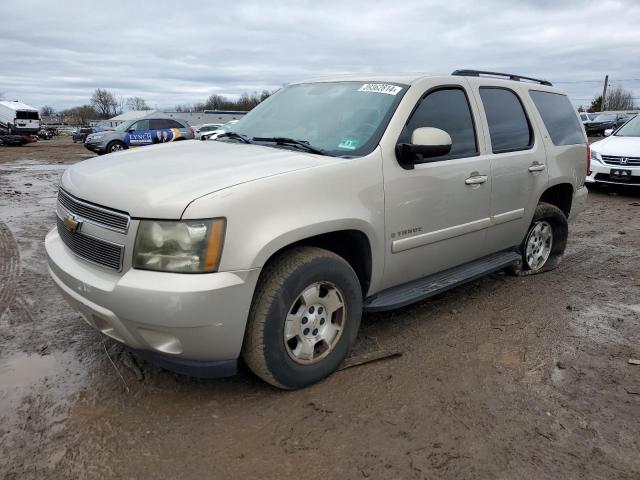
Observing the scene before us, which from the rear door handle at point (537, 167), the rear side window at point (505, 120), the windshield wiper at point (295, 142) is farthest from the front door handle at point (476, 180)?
the windshield wiper at point (295, 142)

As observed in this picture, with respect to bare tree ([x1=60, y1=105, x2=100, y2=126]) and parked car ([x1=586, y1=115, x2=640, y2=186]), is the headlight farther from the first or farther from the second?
bare tree ([x1=60, y1=105, x2=100, y2=126])

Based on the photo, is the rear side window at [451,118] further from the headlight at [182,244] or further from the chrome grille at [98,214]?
the chrome grille at [98,214]

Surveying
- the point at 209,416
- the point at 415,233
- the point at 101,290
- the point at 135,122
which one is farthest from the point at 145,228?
the point at 135,122

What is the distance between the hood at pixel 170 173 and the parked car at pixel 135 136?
1749 cm

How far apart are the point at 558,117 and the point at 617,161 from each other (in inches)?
239

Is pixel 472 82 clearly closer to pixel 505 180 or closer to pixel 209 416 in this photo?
pixel 505 180

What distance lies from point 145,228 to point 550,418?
2.32 meters

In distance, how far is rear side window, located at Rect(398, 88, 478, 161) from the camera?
3.55m

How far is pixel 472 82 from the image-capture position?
160 inches

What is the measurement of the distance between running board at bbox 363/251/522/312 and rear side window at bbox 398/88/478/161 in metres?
0.89

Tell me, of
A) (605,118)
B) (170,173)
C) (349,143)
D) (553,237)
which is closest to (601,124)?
(605,118)

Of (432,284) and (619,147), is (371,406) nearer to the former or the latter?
(432,284)

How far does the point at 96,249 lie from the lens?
270cm

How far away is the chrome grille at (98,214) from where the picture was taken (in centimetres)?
256
